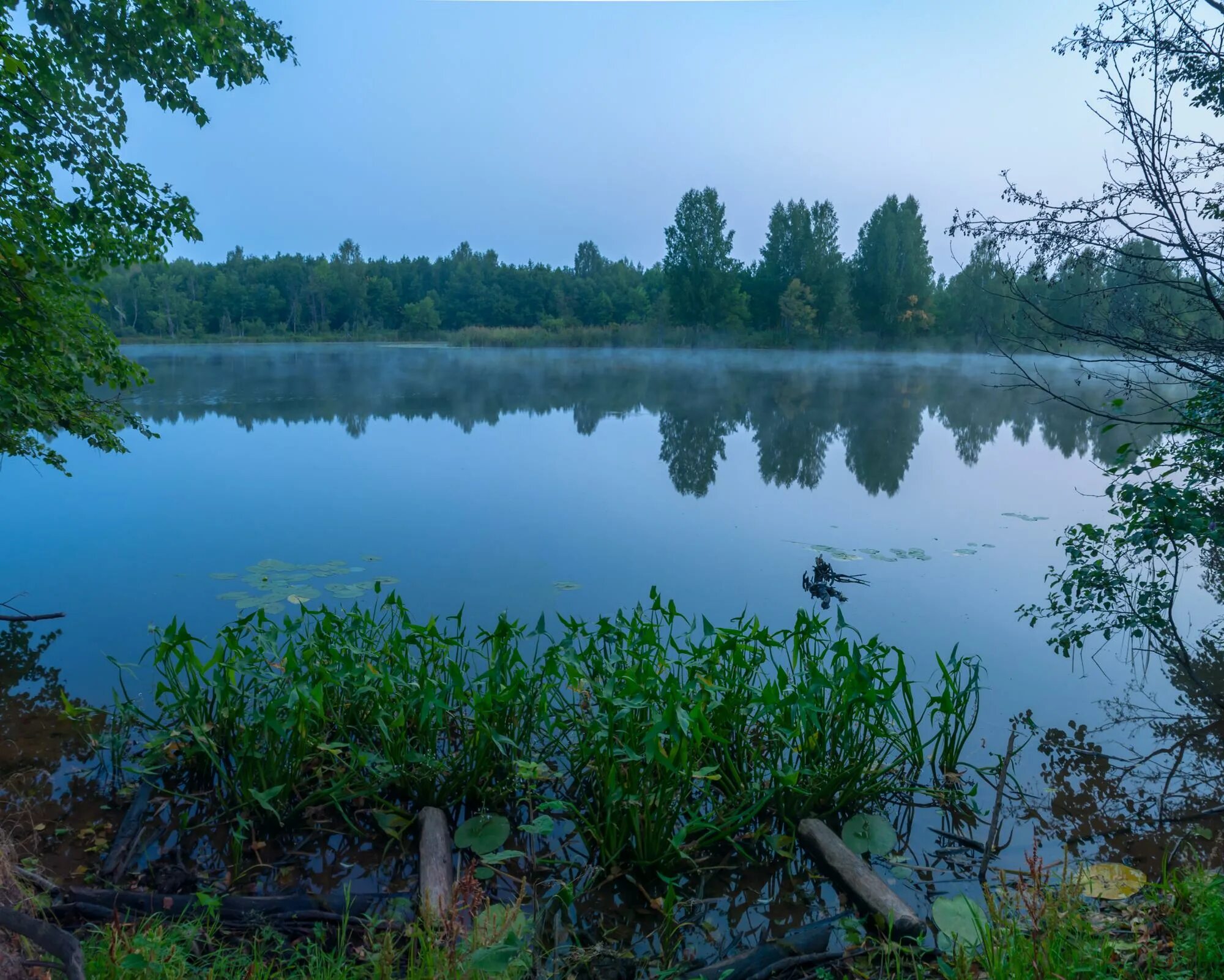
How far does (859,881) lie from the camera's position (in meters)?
3.12

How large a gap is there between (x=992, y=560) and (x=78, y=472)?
12349 mm

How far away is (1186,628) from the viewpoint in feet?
20.5

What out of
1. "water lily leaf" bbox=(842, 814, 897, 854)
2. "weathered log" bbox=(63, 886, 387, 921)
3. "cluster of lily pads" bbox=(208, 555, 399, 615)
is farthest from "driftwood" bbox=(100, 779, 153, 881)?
"water lily leaf" bbox=(842, 814, 897, 854)

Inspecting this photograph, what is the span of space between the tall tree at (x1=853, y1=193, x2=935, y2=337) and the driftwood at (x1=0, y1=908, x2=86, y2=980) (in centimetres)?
6075

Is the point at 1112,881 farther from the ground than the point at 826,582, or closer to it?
closer to it

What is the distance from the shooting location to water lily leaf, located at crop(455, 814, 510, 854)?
3408 mm

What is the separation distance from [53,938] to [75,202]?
17.2 feet

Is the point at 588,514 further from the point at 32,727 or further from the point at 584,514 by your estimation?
the point at 32,727

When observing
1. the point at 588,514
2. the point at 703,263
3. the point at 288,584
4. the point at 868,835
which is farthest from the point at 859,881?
the point at 703,263

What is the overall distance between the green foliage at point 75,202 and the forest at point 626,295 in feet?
97.7

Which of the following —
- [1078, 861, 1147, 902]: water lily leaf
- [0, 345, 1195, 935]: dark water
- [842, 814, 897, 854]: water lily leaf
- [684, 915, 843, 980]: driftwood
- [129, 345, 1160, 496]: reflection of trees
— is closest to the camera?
[684, 915, 843, 980]: driftwood

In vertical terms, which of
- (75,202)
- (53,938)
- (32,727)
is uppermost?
(75,202)

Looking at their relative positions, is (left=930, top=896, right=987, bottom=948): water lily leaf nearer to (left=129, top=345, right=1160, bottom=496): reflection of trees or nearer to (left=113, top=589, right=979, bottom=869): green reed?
(left=113, top=589, right=979, bottom=869): green reed

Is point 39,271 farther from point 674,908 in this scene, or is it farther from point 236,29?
point 674,908
